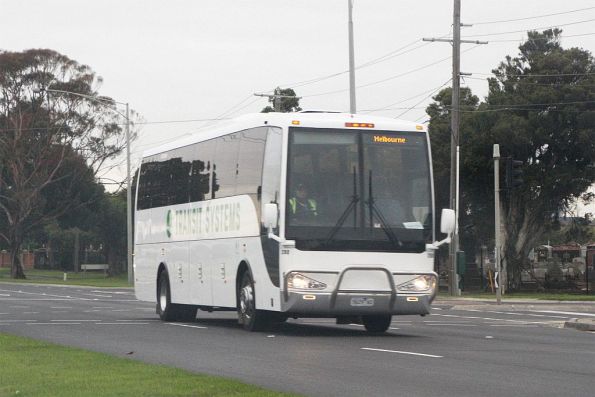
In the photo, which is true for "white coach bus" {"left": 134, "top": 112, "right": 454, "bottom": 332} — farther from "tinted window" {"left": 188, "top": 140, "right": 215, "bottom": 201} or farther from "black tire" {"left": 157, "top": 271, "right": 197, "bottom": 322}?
"black tire" {"left": 157, "top": 271, "right": 197, "bottom": 322}

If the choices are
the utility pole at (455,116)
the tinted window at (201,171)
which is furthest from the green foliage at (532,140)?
the tinted window at (201,171)

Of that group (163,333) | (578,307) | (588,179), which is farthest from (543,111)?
(163,333)

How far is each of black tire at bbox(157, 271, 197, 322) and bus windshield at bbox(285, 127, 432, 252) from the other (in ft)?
22.5

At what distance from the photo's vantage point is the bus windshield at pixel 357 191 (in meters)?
21.7

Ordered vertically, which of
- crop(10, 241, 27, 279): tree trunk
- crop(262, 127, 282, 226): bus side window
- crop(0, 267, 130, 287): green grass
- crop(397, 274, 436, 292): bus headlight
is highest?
crop(262, 127, 282, 226): bus side window

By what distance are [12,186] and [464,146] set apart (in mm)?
35525

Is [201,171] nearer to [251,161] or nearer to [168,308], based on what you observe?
[251,161]

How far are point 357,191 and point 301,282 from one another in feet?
5.74

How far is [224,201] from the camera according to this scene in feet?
80.3

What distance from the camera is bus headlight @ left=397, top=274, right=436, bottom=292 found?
2183 centimetres

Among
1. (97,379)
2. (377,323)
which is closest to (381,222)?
(377,323)

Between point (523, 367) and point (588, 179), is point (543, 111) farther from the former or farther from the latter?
point (523, 367)

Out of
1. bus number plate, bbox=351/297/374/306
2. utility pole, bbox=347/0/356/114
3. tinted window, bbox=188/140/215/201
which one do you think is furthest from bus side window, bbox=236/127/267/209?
utility pole, bbox=347/0/356/114

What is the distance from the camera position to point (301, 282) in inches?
847
